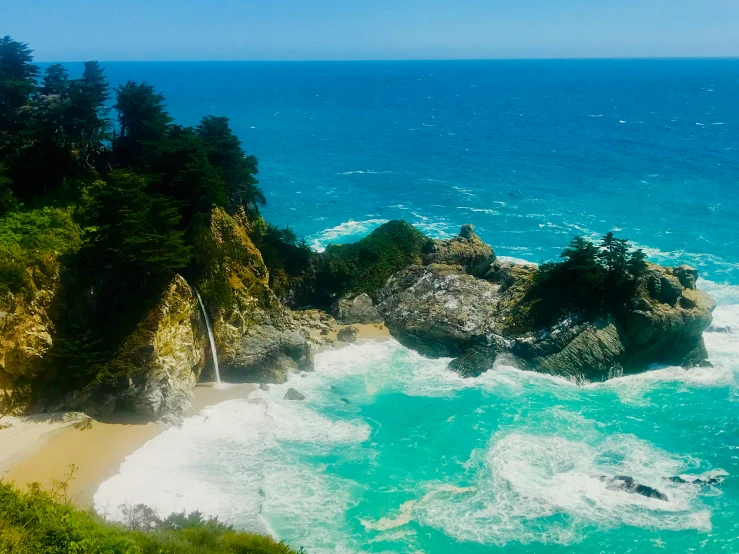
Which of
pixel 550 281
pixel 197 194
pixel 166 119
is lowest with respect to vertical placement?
pixel 550 281

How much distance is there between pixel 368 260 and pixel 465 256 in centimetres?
957

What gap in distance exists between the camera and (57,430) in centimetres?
3331

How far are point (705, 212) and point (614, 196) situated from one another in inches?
513

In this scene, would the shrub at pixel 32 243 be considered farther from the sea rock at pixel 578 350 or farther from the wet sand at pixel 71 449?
the sea rock at pixel 578 350

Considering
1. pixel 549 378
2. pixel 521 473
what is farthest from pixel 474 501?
pixel 549 378

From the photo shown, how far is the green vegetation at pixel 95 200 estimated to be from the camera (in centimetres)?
3597

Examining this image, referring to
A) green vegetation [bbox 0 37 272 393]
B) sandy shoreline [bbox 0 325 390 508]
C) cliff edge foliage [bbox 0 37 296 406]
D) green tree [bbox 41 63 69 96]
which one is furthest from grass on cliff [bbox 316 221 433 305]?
green tree [bbox 41 63 69 96]

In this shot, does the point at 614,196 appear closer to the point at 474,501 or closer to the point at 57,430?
the point at 474,501

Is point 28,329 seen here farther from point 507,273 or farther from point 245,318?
point 507,273

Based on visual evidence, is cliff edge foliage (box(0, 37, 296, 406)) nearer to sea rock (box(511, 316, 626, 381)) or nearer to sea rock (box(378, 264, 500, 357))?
sea rock (box(378, 264, 500, 357))

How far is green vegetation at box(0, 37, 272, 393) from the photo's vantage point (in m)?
36.0

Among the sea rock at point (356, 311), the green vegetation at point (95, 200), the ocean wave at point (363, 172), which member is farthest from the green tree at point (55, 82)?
the ocean wave at point (363, 172)

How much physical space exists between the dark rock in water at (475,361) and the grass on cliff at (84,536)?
2310 centimetres

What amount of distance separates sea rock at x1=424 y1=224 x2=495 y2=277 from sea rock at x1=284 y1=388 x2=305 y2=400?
74.8ft
